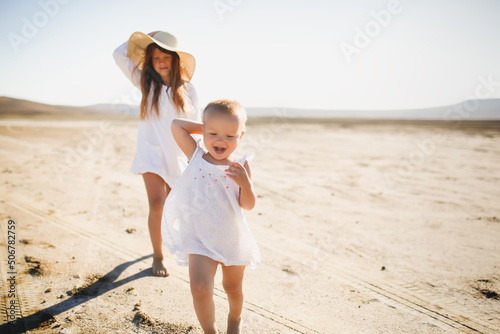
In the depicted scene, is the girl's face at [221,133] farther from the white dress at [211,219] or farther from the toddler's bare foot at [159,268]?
the toddler's bare foot at [159,268]

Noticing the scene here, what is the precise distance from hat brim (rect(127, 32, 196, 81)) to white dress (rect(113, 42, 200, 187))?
0.39ft

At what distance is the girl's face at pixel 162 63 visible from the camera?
9.50 ft

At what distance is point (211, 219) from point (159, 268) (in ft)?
4.31

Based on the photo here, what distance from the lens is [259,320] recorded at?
7.95 feet

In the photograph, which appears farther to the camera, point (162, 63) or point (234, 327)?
point (162, 63)

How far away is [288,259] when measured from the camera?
3.38 metres

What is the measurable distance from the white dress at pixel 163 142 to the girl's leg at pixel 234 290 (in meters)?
1.17

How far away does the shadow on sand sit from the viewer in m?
2.21

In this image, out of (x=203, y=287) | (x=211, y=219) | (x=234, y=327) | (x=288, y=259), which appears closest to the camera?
(x=203, y=287)

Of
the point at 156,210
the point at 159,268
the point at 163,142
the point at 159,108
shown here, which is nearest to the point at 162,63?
the point at 159,108

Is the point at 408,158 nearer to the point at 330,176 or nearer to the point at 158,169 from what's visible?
the point at 330,176

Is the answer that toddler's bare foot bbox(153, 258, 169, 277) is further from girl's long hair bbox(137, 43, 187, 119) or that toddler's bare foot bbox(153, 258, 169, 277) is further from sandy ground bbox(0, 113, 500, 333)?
girl's long hair bbox(137, 43, 187, 119)

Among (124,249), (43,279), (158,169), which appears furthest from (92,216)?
(158,169)

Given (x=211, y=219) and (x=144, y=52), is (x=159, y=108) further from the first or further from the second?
(x=211, y=219)
